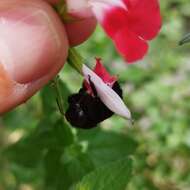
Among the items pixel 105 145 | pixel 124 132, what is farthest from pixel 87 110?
pixel 124 132

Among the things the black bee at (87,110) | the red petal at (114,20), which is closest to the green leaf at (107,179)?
the black bee at (87,110)

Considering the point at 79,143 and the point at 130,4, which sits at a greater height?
the point at 130,4

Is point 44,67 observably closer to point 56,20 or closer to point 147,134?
point 56,20

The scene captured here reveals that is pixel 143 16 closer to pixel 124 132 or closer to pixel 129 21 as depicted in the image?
pixel 129 21

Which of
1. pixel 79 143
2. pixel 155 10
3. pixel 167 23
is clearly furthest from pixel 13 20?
pixel 167 23

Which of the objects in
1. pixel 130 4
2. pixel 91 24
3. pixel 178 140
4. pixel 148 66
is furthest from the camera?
pixel 148 66

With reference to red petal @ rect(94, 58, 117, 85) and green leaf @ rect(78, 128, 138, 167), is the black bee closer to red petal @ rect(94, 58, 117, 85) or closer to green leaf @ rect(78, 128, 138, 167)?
red petal @ rect(94, 58, 117, 85)
